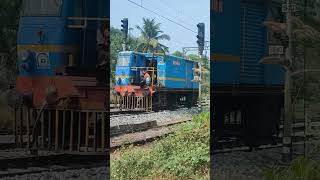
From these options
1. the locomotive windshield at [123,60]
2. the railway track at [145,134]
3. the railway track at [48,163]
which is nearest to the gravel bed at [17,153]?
the railway track at [48,163]

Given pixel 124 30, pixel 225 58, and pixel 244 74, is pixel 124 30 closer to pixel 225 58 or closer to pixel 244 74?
pixel 225 58

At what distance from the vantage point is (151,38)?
4.03 meters

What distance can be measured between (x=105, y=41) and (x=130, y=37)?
0.69 feet

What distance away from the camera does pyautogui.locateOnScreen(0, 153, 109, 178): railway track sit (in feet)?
12.3

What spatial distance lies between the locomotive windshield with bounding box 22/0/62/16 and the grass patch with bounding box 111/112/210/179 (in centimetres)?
128

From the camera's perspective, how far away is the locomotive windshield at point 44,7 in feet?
12.6

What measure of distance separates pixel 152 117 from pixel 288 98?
155 cm

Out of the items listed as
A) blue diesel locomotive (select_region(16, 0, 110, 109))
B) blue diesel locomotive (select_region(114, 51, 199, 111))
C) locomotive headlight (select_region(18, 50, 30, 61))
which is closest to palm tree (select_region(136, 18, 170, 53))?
blue diesel locomotive (select_region(114, 51, 199, 111))

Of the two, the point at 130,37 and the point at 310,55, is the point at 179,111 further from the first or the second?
the point at 310,55

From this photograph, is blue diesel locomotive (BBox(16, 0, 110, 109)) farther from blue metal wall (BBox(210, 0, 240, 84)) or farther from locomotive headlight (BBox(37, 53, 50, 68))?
blue metal wall (BBox(210, 0, 240, 84))

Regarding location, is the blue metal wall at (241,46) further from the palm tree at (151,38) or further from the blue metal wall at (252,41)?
the palm tree at (151,38)

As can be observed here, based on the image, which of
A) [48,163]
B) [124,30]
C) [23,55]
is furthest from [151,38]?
[48,163]

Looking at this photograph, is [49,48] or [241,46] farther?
[241,46]

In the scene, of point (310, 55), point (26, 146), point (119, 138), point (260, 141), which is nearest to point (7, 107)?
point (26, 146)
